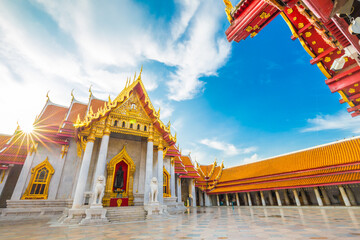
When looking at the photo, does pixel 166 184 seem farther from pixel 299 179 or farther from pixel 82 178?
pixel 299 179

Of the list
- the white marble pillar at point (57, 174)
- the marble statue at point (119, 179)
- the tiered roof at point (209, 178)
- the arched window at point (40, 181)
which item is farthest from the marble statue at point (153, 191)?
the tiered roof at point (209, 178)

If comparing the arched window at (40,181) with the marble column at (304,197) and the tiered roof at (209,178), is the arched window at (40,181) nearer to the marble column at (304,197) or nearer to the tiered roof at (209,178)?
the tiered roof at (209,178)

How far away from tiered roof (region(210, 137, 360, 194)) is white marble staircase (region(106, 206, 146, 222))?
16.4 metres

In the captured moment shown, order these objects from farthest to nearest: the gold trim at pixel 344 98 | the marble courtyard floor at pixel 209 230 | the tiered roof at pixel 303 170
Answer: the tiered roof at pixel 303 170, the gold trim at pixel 344 98, the marble courtyard floor at pixel 209 230

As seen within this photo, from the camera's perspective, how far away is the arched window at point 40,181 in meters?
10.2

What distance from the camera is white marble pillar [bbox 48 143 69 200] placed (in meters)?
10.5

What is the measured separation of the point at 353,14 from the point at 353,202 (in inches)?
777

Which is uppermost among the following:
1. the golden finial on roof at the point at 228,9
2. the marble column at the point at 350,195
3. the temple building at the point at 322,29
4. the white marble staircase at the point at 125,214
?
the golden finial on roof at the point at 228,9

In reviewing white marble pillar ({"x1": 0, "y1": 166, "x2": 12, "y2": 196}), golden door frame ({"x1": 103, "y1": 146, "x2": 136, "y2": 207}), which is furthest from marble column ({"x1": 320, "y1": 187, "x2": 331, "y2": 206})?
white marble pillar ({"x1": 0, "y1": 166, "x2": 12, "y2": 196})

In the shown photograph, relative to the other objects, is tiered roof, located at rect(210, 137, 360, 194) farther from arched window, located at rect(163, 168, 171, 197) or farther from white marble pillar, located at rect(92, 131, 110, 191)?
white marble pillar, located at rect(92, 131, 110, 191)

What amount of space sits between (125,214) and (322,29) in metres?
10.6

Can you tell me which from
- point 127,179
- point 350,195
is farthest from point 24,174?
point 350,195

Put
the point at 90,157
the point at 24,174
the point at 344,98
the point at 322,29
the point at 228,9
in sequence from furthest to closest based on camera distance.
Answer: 1. the point at 24,174
2. the point at 90,157
3. the point at 344,98
4. the point at 228,9
5. the point at 322,29

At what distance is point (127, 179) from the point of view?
37.4 ft
